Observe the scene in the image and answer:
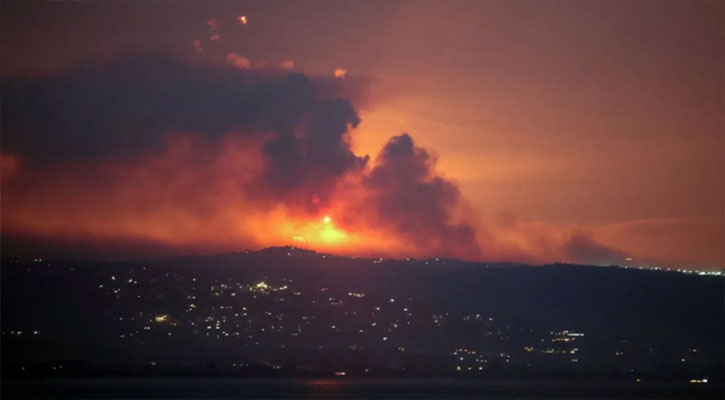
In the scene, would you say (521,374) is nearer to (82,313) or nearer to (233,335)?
(233,335)

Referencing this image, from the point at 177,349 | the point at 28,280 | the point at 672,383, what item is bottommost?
the point at 672,383

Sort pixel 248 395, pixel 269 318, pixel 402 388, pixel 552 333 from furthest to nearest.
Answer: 1. pixel 552 333
2. pixel 269 318
3. pixel 402 388
4. pixel 248 395

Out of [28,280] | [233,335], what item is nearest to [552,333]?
[233,335]

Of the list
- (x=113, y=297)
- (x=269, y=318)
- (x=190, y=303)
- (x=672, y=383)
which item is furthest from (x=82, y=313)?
(x=672, y=383)

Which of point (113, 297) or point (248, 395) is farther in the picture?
point (113, 297)

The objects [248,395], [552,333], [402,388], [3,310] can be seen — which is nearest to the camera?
[248,395]

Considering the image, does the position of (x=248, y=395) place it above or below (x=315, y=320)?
below

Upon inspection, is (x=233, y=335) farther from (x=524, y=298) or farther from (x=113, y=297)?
(x=524, y=298)
